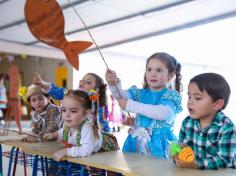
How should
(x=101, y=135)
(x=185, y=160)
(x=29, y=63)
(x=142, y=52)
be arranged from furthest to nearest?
1. (x=29, y=63)
2. (x=142, y=52)
3. (x=101, y=135)
4. (x=185, y=160)

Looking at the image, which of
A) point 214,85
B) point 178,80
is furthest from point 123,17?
point 214,85

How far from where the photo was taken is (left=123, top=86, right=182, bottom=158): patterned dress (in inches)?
68.7

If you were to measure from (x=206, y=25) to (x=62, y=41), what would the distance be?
4597 millimetres

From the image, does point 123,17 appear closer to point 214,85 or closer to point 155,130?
point 155,130

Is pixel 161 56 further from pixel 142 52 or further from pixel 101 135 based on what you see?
pixel 142 52

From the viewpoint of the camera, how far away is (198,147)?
132cm

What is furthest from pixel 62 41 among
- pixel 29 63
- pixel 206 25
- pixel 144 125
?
pixel 29 63

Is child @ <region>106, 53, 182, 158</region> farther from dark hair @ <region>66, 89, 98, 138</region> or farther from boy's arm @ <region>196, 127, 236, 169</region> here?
boy's arm @ <region>196, 127, 236, 169</region>

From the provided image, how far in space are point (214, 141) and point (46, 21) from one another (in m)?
1.04

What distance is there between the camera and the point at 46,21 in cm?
178

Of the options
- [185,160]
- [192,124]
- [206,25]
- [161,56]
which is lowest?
[185,160]

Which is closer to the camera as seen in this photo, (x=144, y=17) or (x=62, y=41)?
(x=62, y=41)

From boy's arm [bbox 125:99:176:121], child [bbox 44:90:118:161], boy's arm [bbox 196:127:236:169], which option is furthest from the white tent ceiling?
boy's arm [bbox 196:127:236:169]

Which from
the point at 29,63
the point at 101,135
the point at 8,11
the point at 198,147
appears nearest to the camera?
the point at 198,147
